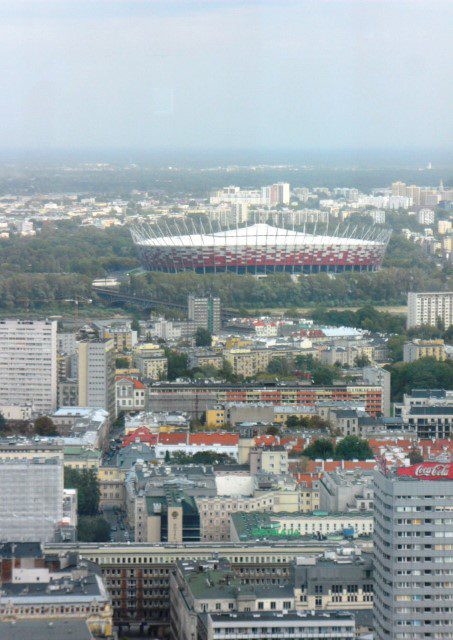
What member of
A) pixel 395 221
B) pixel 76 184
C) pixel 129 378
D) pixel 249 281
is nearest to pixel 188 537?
pixel 129 378

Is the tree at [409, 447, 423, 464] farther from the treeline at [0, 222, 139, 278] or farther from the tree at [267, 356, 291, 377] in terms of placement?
the treeline at [0, 222, 139, 278]

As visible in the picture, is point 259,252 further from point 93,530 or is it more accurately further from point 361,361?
point 93,530

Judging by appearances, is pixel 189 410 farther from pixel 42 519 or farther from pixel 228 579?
pixel 228 579

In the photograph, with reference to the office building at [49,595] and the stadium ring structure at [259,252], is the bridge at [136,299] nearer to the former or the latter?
the stadium ring structure at [259,252]

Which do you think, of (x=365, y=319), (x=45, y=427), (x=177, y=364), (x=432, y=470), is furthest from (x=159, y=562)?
(x=365, y=319)

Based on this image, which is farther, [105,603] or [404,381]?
[404,381]

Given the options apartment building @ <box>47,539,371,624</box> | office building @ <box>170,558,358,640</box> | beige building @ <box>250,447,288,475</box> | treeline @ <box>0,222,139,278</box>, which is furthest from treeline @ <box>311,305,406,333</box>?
office building @ <box>170,558,358,640</box>

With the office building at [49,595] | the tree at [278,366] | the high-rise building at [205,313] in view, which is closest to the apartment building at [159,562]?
the office building at [49,595]
